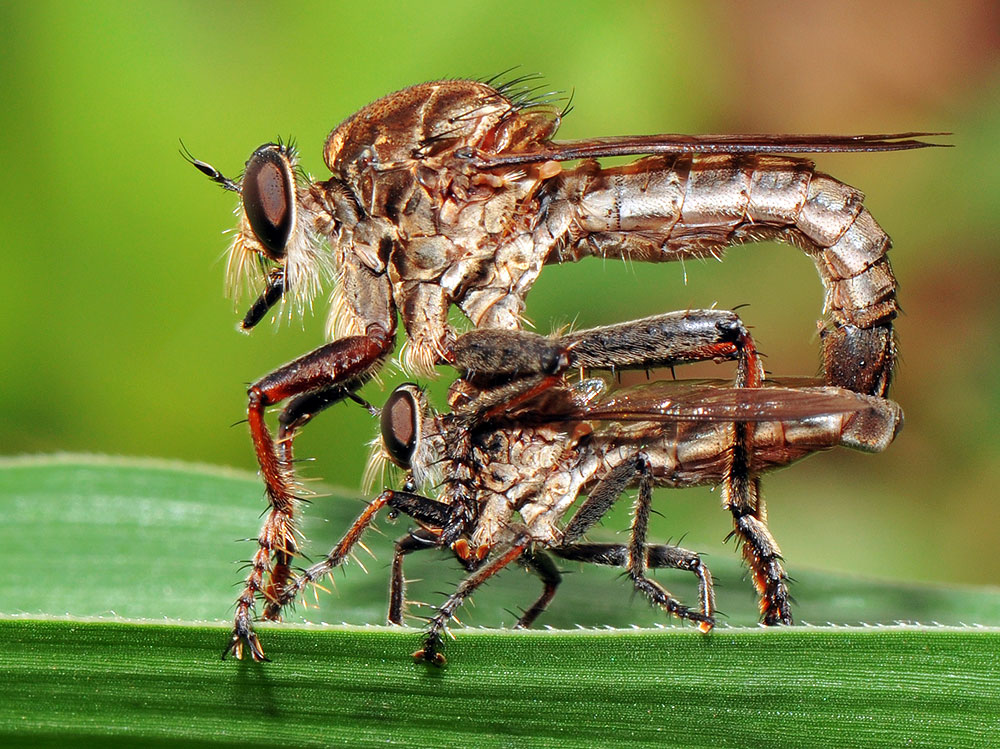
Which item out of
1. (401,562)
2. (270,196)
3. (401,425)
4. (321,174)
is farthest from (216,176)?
(321,174)

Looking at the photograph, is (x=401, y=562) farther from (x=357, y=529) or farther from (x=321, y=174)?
(x=321, y=174)

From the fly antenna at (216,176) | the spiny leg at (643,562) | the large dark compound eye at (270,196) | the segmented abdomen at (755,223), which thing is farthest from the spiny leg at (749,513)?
the fly antenna at (216,176)

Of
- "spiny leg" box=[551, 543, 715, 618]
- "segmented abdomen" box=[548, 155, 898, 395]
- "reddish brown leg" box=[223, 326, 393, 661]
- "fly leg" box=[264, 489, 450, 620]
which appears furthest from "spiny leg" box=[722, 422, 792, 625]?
"reddish brown leg" box=[223, 326, 393, 661]

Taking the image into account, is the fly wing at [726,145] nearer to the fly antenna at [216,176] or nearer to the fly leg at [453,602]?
the fly antenna at [216,176]

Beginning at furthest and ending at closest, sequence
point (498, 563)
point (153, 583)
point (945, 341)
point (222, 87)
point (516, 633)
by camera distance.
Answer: point (945, 341), point (222, 87), point (153, 583), point (498, 563), point (516, 633)

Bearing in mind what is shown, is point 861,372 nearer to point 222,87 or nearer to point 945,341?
point 945,341

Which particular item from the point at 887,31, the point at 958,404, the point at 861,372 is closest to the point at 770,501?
the point at 958,404
